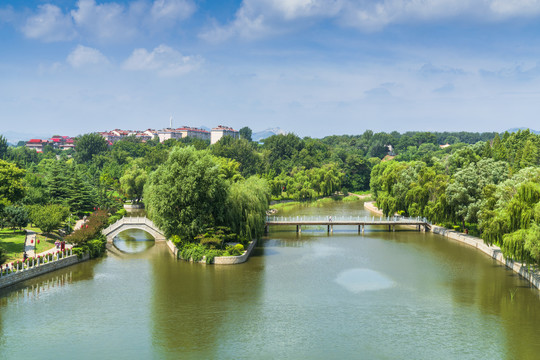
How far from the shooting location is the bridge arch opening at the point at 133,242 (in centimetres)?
4678

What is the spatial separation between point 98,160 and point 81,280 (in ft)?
283

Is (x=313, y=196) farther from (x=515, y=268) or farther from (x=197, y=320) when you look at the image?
(x=197, y=320)

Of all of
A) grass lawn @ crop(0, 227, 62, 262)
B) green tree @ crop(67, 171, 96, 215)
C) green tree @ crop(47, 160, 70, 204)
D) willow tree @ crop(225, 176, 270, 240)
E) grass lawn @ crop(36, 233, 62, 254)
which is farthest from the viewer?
green tree @ crop(67, 171, 96, 215)

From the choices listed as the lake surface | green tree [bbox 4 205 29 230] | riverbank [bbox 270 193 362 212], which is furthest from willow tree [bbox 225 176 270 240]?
riverbank [bbox 270 193 362 212]

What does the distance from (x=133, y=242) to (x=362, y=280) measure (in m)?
25.1

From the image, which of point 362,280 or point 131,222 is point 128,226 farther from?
point 362,280

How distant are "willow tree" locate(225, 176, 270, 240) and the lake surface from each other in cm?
274

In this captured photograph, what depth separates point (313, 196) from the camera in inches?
3656

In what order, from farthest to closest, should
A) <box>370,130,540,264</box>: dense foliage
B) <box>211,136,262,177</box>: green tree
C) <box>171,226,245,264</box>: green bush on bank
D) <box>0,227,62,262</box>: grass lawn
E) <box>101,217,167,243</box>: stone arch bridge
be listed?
1. <box>211,136,262,177</box>: green tree
2. <box>101,217,167,243</box>: stone arch bridge
3. <box>171,226,245,264</box>: green bush on bank
4. <box>0,227,62,262</box>: grass lawn
5. <box>370,130,540,264</box>: dense foliage

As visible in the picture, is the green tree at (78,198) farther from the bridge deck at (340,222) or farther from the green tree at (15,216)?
the bridge deck at (340,222)

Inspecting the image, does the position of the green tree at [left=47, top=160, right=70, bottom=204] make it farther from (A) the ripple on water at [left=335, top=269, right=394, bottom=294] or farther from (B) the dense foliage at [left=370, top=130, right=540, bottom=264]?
(B) the dense foliage at [left=370, top=130, right=540, bottom=264]

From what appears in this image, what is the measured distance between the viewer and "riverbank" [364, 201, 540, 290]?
34.8 meters

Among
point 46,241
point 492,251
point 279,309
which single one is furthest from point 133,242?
point 492,251

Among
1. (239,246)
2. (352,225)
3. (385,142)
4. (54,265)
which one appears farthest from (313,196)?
(385,142)
